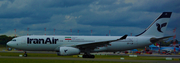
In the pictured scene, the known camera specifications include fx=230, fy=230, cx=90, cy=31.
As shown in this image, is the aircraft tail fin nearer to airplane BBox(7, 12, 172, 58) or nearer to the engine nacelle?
airplane BBox(7, 12, 172, 58)

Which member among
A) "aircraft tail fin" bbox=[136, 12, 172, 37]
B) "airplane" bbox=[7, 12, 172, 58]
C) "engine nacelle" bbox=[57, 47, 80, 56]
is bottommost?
"engine nacelle" bbox=[57, 47, 80, 56]

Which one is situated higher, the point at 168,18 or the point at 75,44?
the point at 168,18

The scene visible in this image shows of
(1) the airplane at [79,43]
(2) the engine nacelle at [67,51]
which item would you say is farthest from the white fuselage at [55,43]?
(2) the engine nacelle at [67,51]

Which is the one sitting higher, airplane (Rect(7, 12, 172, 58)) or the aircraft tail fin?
the aircraft tail fin

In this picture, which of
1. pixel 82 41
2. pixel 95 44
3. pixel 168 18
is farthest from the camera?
pixel 168 18

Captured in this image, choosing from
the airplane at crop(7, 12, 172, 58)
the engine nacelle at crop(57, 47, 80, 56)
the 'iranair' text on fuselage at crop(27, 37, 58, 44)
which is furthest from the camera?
the 'iranair' text on fuselage at crop(27, 37, 58, 44)

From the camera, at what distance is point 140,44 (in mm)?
43375

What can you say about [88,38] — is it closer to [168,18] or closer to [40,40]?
[40,40]

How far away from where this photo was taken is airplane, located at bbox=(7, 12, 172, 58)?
125 feet

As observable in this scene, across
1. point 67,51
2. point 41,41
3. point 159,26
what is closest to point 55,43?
point 41,41

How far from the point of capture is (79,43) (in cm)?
4019

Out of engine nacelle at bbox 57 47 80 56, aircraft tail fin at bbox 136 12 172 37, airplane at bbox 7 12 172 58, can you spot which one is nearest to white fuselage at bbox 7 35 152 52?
airplane at bbox 7 12 172 58

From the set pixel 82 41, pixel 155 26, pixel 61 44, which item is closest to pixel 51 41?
pixel 61 44

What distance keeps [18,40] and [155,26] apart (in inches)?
1008
